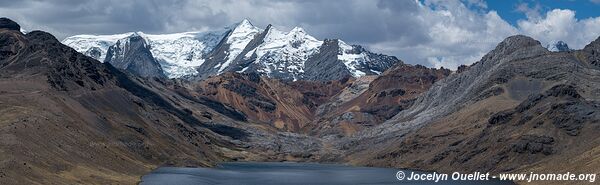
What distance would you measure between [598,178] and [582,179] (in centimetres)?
568

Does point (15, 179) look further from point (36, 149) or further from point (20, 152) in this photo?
point (36, 149)

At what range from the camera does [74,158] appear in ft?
649

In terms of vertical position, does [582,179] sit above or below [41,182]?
above

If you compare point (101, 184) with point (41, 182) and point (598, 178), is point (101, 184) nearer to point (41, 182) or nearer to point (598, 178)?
point (41, 182)

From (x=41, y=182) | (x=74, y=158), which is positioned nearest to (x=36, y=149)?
(x=74, y=158)

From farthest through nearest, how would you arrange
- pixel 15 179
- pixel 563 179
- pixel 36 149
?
pixel 563 179
pixel 36 149
pixel 15 179

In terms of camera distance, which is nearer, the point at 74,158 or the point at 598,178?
the point at 598,178

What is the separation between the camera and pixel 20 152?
16988 centimetres

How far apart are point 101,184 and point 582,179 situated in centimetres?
10764

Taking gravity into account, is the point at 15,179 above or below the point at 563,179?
below

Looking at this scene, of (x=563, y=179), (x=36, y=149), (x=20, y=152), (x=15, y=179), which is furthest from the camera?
(x=563, y=179)

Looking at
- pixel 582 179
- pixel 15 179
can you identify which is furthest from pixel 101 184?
pixel 582 179

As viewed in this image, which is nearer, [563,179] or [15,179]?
[15,179]

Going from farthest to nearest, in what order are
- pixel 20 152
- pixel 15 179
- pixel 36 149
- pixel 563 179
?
pixel 563 179
pixel 36 149
pixel 20 152
pixel 15 179
